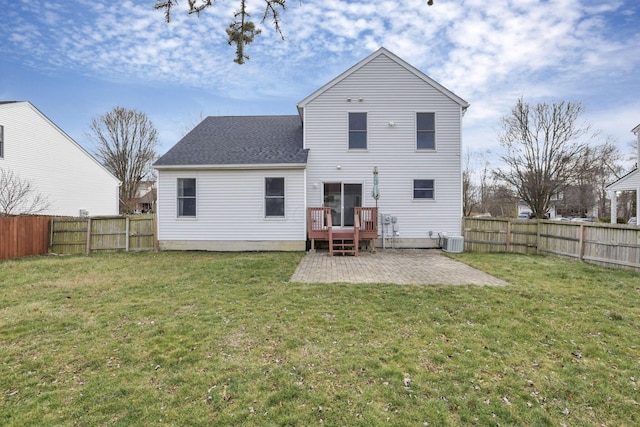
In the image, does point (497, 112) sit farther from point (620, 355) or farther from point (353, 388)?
point (353, 388)

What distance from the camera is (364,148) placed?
1277 cm

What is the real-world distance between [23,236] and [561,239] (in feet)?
62.4

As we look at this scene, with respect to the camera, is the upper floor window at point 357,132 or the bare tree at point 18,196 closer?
the upper floor window at point 357,132

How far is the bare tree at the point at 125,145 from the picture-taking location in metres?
29.8

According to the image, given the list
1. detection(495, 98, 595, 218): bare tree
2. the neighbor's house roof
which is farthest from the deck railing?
detection(495, 98, 595, 218): bare tree

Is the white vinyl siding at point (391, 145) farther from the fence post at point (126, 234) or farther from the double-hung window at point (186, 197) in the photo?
the fence post at point (126, 234)

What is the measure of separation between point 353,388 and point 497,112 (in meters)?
22.9

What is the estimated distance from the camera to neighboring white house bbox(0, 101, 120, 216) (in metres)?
15.6

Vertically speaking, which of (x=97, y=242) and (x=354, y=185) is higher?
(x=354, y=185)

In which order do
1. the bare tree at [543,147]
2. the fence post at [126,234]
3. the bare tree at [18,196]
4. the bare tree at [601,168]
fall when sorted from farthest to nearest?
the bare tree at [601,168], the bare tree at [543,147], the bare tree at [18,196], the fence post at [126,234]

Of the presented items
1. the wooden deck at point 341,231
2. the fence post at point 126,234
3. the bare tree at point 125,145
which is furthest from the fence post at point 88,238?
the bare tree at point 125,145

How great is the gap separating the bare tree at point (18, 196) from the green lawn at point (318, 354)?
10.5 m

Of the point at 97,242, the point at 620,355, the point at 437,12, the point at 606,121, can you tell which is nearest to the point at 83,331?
the point at 437,12

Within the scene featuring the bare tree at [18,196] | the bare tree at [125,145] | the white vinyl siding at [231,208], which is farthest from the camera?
the bare tree at [125,145]
